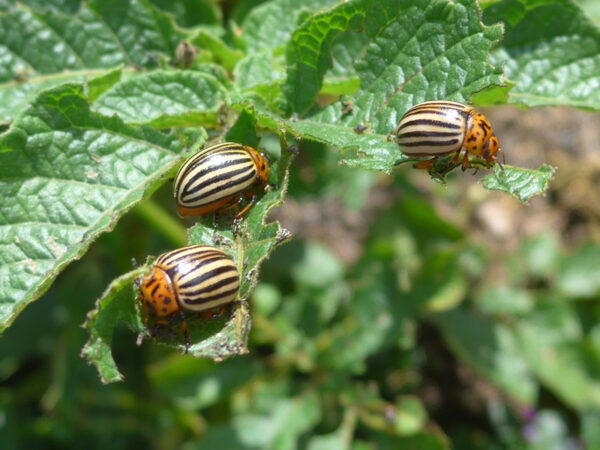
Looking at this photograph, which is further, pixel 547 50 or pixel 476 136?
pixel 547 50

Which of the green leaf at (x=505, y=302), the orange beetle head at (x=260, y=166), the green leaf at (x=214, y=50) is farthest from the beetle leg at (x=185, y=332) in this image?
the green leaf at (x=505, y=302)

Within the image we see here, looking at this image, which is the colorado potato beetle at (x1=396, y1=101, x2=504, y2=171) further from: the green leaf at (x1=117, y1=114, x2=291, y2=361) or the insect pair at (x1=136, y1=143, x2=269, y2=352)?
the insect pair at (x1=136, y1=143, x2=269, y2=352)

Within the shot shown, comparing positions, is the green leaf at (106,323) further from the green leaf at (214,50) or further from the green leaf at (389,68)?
the green leaf at (214,50)

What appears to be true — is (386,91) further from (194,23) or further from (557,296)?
(557,296)

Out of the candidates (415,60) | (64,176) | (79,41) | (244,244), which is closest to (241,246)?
(244,244)

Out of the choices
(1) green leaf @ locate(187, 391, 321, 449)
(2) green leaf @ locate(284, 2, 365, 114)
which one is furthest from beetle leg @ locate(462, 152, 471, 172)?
(1) green leaf @ locate(187, 391, 321, 449)

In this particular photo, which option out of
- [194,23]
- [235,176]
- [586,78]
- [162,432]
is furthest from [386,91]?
[162,432]

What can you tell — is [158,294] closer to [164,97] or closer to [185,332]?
[185,332]
